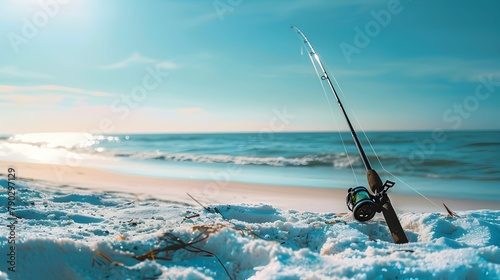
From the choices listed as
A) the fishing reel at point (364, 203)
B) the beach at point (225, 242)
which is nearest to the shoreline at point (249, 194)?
the beach at point (225, 242)

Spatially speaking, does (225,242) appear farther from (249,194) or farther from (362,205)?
(249,194)

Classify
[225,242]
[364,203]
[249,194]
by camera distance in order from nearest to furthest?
[225,242]
[364,203]
[249,194]

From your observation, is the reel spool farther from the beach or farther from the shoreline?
the shoreline

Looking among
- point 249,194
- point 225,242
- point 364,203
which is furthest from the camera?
point 249,194

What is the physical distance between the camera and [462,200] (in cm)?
620

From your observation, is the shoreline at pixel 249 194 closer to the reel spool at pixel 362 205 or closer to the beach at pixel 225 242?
the beach at pixel 225 242

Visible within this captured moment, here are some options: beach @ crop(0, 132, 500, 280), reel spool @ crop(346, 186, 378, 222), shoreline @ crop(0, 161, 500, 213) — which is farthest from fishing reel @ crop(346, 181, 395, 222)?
shoreline @ crop(0, 161, 500, 213)

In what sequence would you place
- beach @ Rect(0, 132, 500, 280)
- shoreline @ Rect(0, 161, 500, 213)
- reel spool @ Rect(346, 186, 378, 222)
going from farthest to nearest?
shoreline @ Rect(0, 161, 500, 213) → reel spool @ Rect(346, 186, 378, 222) → beach @ Rect(0, 132, 500, 280)

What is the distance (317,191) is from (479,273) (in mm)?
5057

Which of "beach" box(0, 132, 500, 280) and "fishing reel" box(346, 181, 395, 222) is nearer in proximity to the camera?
"beach" box(0, 132, 500, 280)

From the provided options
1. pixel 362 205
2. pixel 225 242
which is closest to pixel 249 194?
pixel 362 205

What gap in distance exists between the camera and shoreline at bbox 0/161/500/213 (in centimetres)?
544

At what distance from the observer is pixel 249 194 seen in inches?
252

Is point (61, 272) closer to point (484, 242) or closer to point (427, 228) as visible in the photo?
point (427, 228)
